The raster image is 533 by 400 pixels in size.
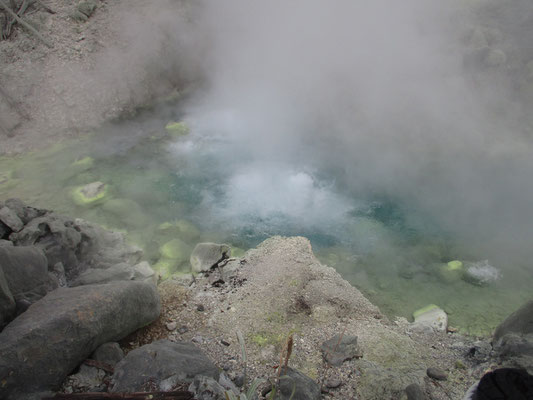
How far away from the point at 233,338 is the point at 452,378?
193cm

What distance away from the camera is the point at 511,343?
338 centimetres

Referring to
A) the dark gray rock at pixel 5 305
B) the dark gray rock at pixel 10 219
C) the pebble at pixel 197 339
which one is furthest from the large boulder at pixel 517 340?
the dark gray rock at pixel 10 219

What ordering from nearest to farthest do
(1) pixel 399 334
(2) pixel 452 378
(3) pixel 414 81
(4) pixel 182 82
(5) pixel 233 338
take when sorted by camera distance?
(2) pixel 452 378 → (5) pixel 233 338 → (1) pixel 399 334 → (3) pixel 414 81 → (4) pixel 182 82

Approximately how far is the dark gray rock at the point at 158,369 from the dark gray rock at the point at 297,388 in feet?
1.45

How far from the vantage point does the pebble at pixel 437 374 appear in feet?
10.4

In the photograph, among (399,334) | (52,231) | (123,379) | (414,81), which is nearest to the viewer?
(123,379)

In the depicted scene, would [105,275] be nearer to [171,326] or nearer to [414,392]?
[171,326]

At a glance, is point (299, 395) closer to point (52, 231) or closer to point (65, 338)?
point (65, 338)

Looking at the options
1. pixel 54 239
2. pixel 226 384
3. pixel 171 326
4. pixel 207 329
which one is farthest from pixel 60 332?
pixel 54 239

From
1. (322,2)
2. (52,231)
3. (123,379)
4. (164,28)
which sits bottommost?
(123,379)

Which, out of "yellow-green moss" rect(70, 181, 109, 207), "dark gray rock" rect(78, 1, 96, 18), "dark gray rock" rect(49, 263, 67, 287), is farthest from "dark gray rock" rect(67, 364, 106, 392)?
"dark gray rock" rect(78, 1, 96, 18)

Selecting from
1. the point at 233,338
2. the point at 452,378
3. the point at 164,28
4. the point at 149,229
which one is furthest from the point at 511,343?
the point at 164,28

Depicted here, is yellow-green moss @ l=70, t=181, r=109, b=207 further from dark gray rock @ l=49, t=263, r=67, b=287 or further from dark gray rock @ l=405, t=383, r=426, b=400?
dark gray rock @ l=405, t=383, r=426, b=400

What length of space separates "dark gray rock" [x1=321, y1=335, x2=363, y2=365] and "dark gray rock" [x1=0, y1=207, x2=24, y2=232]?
3.71 m
